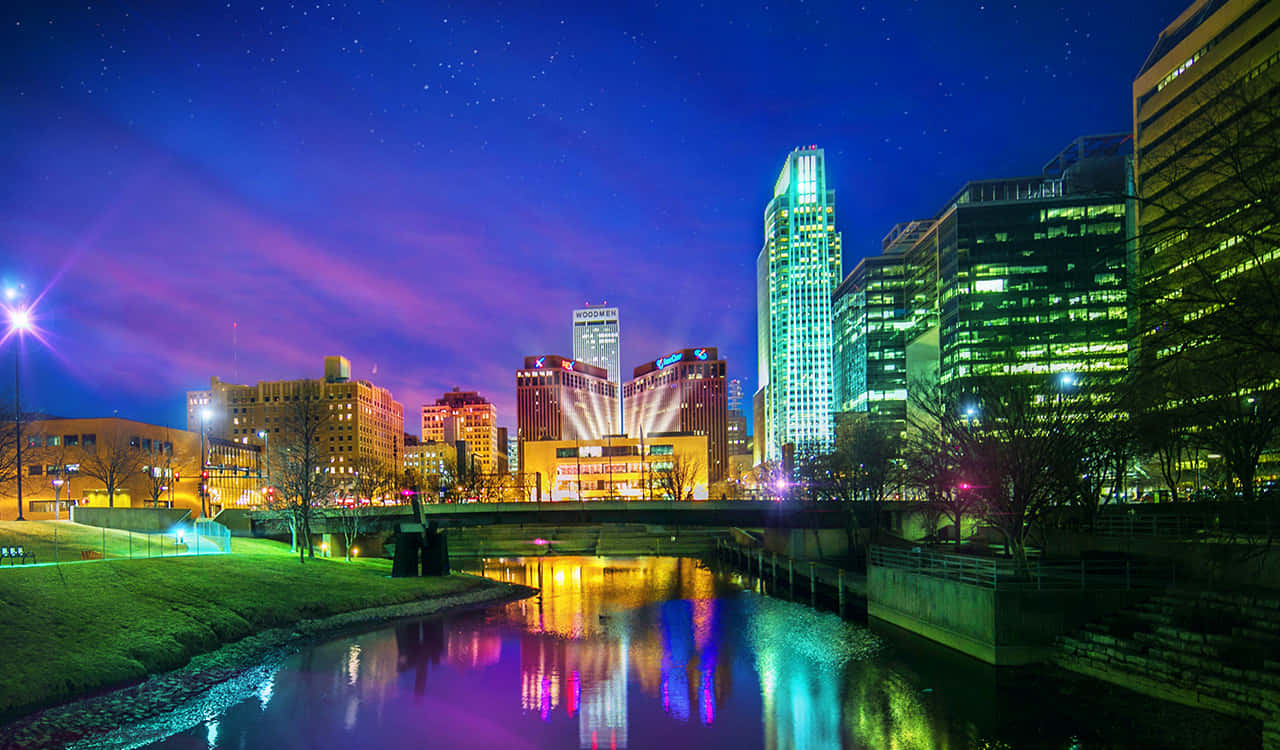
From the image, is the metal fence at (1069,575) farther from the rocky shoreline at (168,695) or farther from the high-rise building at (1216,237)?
the rocky shoreline at (168,695)

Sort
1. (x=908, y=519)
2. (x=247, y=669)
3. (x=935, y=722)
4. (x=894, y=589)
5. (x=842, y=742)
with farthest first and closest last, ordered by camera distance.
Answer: (x=908, y=519) → (x=894, y=589) → (x=247, y=669) → (x=935, y=722) → (x=842, y=742)

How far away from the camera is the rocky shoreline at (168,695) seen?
69.8 feet

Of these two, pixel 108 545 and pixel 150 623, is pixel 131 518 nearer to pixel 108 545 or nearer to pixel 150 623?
pixel 108 545

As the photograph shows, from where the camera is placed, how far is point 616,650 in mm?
34406

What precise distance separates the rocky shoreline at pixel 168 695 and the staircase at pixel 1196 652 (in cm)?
2854

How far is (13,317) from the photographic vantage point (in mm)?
48438

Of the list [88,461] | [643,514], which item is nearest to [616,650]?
[643,514]

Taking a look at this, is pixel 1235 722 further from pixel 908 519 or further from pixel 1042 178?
pixel 1042 178

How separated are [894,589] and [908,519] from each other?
44825 millimetres

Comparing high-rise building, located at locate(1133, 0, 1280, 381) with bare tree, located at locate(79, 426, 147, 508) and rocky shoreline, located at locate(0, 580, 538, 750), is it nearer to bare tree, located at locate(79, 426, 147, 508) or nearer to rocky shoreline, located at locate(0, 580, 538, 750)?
rocky shoreline, located at locate(0, 580, 538, 750)

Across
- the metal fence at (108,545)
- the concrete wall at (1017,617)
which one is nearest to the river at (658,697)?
the concrete wall at (1017,617)

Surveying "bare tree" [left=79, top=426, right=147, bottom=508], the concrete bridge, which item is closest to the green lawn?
the concrete bridge

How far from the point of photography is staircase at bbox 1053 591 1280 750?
19.5 m

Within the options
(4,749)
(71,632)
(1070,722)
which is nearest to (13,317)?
(71,632)
